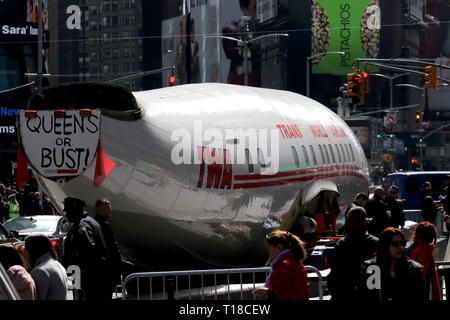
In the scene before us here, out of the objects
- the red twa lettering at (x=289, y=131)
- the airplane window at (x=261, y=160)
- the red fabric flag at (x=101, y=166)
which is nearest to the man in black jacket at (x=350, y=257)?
the red fabric flag at (x=101, y=166)

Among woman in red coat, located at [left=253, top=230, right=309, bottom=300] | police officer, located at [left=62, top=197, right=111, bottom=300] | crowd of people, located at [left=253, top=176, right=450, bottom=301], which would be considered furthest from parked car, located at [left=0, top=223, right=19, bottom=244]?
woman in red coat, located at [left=253, top=230, right=309, bottom=300]

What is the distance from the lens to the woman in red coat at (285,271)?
9.79 metres

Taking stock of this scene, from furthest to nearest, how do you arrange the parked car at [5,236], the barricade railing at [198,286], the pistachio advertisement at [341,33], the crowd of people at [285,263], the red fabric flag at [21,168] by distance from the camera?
1. the pistachio advertisement at [341,33]
2. the parked car at [5,236]
3. the red fabric flag at [21,168]
4. the barricade railing at [198,286]
5. the crowd of people at [285,263]

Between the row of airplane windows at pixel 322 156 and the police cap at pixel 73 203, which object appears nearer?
the police cap at pixel 73 203

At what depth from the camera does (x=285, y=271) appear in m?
9.82

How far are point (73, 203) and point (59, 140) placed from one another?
2.90 feet

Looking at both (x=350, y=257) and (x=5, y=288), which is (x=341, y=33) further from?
(x=5, y=288)

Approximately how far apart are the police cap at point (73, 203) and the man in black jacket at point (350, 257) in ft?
12.1

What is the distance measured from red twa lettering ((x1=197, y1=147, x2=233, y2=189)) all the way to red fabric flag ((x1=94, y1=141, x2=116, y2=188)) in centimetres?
162

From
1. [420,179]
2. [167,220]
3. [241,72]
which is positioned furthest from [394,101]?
[167,220]

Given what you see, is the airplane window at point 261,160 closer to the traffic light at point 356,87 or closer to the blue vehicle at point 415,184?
the traffic light at point 356,87

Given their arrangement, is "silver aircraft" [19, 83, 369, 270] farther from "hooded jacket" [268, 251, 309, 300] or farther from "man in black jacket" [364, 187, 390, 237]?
"hooded jacket" [268, 251, 309, 300]
